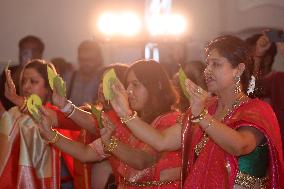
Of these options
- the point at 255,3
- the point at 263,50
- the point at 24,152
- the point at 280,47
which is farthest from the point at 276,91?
the point at 255,3

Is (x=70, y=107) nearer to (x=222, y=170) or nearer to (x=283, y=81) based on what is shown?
(x=222, y=170)

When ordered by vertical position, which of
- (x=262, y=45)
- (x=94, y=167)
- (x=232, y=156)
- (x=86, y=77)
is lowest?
(x=94, y=167)

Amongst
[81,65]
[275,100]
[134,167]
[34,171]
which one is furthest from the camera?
[81,65]

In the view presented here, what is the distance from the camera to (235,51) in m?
3.15

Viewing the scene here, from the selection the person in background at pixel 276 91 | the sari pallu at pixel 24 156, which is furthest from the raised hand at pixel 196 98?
the person in background at pixel 276 91

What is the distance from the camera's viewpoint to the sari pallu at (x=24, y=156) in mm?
4363

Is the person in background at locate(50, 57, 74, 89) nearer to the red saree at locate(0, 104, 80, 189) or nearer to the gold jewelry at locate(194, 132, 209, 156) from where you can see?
the red saree at locate(0, 104, 80, 189)

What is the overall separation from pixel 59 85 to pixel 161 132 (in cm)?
75

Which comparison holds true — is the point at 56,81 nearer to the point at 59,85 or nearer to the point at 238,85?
the point at 59,85

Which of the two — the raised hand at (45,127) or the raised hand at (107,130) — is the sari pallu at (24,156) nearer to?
the raised hand at (45,127)

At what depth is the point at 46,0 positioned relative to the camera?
32.0 ft

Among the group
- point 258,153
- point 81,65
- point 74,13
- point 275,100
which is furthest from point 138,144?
point 74,13

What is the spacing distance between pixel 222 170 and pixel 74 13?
6760 millimetres

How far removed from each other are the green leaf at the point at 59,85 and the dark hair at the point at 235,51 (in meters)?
0.92
